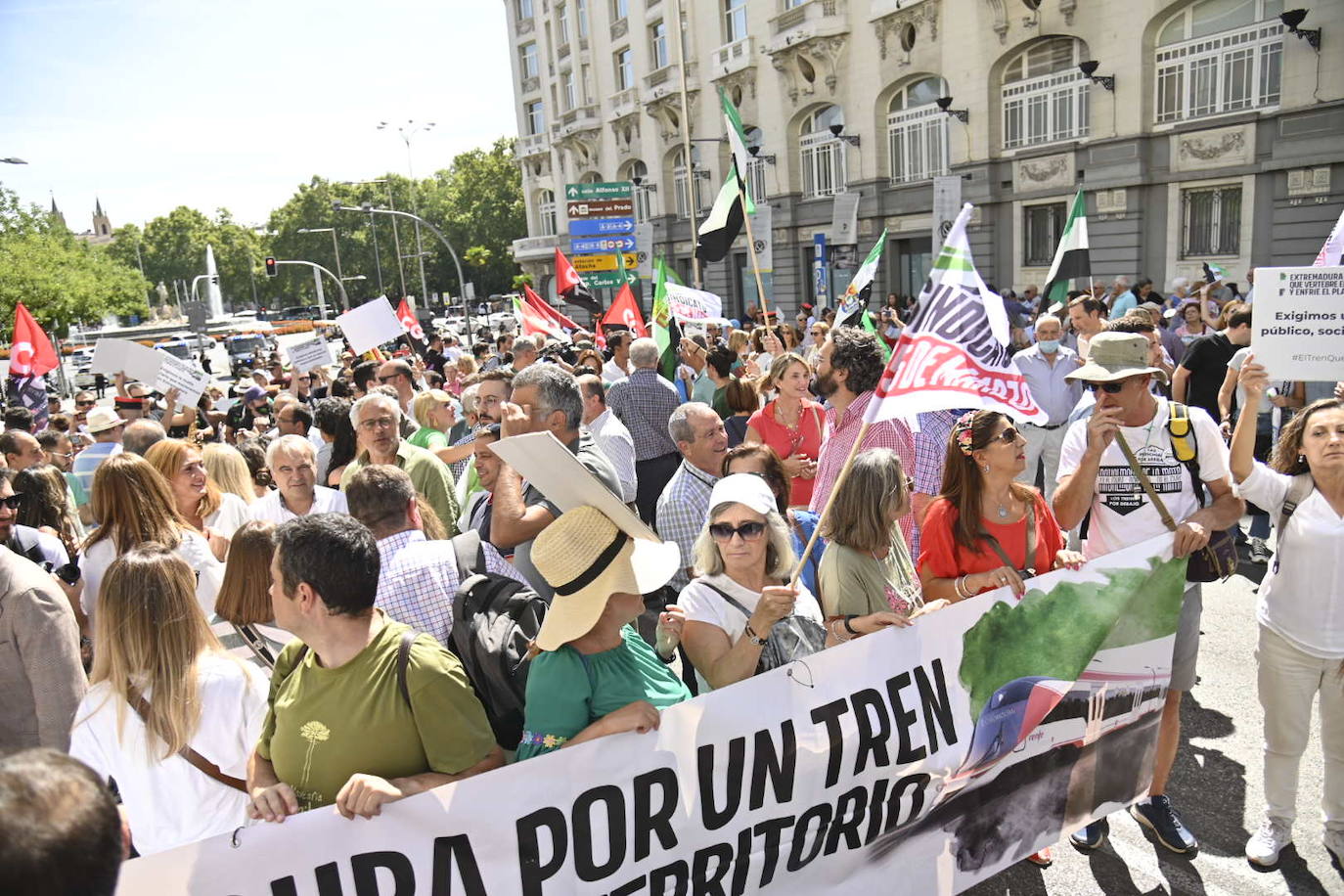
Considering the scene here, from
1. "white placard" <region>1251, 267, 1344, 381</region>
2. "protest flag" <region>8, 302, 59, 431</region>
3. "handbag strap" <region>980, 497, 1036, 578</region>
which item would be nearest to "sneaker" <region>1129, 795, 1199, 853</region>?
"handbag strap" <region>980, 497, 1036, 578</region>

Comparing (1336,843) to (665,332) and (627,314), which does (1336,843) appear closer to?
(665,332)

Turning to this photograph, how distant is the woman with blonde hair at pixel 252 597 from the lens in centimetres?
321

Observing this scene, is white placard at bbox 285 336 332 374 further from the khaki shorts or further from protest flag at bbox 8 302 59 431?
the khaki shorts

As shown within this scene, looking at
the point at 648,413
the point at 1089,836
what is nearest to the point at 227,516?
the point at 648,413

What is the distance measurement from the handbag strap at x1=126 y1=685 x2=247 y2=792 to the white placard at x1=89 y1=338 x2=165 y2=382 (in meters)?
6.93

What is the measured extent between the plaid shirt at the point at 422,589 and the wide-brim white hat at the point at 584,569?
0.73 meters

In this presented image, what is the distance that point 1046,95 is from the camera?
21312 millimetres

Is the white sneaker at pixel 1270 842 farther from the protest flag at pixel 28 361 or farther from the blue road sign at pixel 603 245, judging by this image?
the blue road sign at pixel 603 245

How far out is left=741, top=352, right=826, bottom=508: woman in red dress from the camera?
220 inches

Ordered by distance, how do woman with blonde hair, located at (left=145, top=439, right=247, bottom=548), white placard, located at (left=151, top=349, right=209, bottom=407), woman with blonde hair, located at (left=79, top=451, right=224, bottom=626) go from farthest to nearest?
1. white placard, located at (left=151, top=349, right=209, bottom=407)
2. woman with blonde hair, located at (left=145, top=439, right=247, bottom=548)
3. woman with blonde hair, located at (left=79, top=451, right=224, bottom=626)

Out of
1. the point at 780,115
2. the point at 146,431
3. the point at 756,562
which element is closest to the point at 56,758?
the point at 756,562

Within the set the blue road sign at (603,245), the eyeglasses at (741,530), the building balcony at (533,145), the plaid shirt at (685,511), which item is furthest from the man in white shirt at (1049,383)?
the building balcony at (533,145)

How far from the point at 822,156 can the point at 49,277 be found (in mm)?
27277

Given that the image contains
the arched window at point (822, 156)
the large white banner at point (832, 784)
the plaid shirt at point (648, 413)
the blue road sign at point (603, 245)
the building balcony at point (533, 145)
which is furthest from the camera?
the building balcony at point (533, 145)
